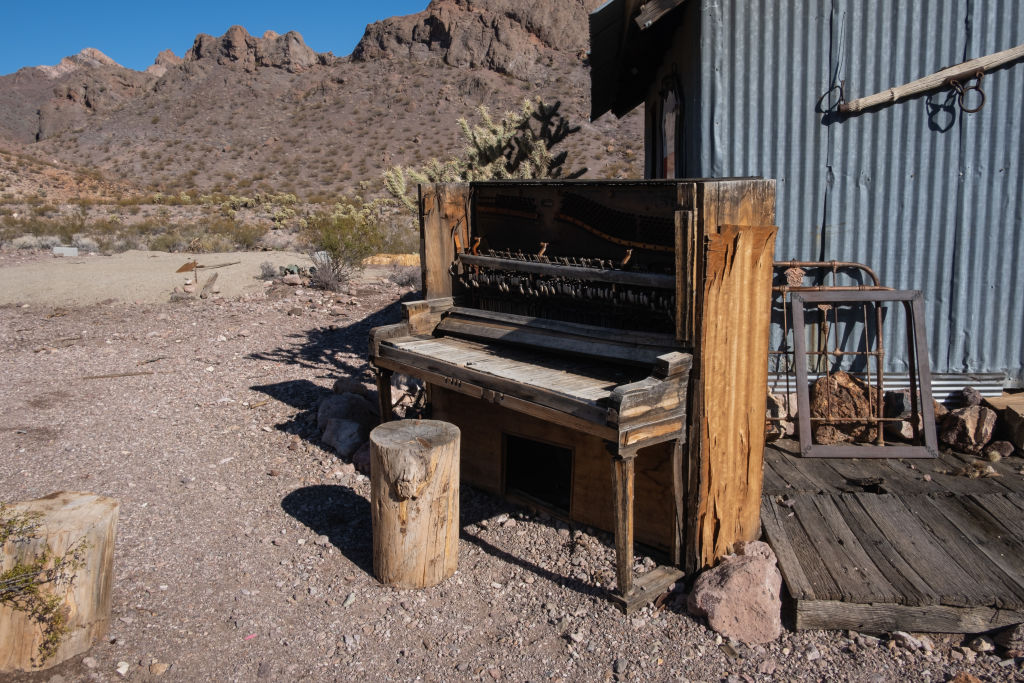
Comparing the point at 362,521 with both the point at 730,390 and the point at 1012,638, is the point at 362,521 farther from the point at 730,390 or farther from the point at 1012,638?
the point at 1012,638

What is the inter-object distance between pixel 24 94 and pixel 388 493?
3149 inches

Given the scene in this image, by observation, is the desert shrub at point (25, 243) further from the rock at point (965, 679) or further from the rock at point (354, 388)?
the rock at point (965, 679)

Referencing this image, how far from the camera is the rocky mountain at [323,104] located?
3941cm

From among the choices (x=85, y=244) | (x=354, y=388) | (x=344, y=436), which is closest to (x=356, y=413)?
(x=344, y=436)

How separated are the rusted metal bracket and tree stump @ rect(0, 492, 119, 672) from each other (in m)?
4.37

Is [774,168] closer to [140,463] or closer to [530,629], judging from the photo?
[530,629]

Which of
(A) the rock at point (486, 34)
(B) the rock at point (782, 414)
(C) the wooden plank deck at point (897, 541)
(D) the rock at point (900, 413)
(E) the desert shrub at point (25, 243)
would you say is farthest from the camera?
(A) the rock at point (486, 34)

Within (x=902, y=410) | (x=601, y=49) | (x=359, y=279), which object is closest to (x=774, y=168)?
(x=902, y=410)

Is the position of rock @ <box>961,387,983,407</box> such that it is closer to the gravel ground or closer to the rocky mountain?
the gravel ground

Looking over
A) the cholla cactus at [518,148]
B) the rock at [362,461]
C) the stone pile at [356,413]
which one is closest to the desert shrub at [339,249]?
the cholla cactus at [518,148]

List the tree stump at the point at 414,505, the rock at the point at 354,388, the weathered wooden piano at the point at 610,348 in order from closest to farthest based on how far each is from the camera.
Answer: the weathered wooden piano at the point at 610,348, the tree stump at the point at 414,505, the rock at the point at 354,388

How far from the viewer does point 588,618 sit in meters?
3.75

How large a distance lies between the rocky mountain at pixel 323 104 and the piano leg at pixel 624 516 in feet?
94.9

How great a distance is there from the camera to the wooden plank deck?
135 inches
